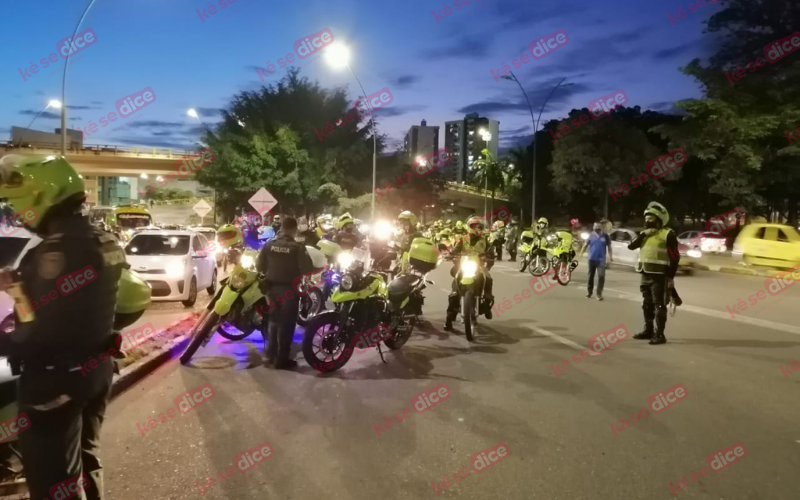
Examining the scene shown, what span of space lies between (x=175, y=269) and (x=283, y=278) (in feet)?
18.4

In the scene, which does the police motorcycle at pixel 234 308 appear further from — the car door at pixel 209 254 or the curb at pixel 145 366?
the car door at pixel 209 254

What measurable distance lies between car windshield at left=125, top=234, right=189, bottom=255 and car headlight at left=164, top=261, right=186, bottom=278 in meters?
0.57

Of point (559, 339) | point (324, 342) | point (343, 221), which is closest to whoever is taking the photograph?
point (324, 342)

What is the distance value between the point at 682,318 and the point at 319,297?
6287 millimetres

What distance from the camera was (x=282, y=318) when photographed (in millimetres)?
7145

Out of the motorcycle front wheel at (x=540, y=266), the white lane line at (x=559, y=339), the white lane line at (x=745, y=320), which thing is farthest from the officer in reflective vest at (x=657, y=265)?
the motorcycle front wheel at (x=540, y=266)

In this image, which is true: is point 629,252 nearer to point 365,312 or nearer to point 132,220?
point 365,312

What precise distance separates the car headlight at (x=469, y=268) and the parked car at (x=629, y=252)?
46.4 feet

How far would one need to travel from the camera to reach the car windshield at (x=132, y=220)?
3594cm

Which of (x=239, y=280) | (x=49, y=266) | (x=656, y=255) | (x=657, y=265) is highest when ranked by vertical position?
(x=49, y=266)

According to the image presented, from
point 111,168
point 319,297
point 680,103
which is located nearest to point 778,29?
point 680,103

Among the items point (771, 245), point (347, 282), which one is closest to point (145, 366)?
point (347, 282)

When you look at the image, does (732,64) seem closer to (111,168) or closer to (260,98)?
(260,98)

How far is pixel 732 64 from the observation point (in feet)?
102
